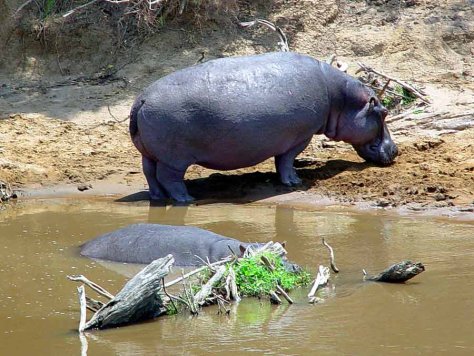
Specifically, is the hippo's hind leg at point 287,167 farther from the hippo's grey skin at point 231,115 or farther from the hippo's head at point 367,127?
the hippo's head at point 367,127

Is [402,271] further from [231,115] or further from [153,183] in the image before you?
[153,183]

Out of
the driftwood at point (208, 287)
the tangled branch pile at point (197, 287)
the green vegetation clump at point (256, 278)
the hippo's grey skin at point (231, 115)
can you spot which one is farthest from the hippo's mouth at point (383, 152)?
the driftwood at point (208, 287)

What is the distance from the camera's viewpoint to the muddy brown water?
230 inches

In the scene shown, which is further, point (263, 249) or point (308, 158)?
point (308, 158)

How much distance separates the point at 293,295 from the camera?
22.6ft

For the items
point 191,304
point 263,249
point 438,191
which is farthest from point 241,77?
point 191,304

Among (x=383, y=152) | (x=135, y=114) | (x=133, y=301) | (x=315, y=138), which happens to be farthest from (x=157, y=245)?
(x=315, y=138)

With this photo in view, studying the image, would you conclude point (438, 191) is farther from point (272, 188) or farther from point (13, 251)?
point (13, 251)

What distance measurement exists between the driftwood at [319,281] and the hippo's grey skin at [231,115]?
359 centimetres

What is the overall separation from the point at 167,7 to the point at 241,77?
12.3 feet

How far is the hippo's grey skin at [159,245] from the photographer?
7.80m

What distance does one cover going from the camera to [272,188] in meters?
Result: 11.0

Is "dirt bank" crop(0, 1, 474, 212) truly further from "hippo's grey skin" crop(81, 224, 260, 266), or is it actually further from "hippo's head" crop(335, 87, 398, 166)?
"hippo's grey skin" crop(81, 224, 260, 266)

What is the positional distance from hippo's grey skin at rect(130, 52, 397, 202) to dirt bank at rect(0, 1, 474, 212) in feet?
1.36
